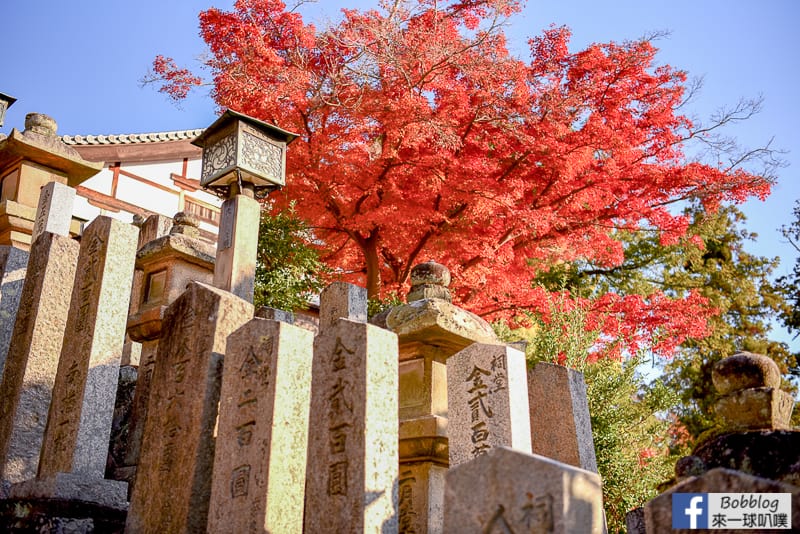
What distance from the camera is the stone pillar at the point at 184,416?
3.67 meters

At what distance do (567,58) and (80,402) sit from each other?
32.0ft

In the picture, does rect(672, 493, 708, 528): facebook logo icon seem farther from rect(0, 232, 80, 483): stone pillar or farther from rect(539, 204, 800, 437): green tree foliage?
rect(539, 204, 800, 437): green tree foliage

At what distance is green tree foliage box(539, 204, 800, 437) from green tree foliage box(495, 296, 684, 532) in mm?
5793

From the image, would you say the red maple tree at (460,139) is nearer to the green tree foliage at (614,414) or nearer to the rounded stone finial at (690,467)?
the green tree foliage at (614,414)

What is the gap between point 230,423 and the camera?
11.8 feet

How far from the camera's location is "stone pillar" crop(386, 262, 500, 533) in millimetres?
4988

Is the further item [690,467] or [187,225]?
[187,225]

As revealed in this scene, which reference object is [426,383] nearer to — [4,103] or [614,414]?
[614,414]

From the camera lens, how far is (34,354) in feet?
16.2

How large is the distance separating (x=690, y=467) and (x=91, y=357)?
3.70m

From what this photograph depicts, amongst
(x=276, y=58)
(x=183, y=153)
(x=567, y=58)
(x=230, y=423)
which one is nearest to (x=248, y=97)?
(x=276, y=58)

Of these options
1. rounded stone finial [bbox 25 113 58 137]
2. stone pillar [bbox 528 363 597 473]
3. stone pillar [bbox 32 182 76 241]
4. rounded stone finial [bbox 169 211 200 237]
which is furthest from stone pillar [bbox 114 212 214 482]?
stone pillar [bbox 528 363 597 473]

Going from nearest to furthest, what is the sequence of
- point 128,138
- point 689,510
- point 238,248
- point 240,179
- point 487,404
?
point 689,510
point 487,404
point 238,248
point 240,179
point 128,138

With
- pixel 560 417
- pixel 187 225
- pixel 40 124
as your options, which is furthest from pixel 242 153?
pixel 560 417
